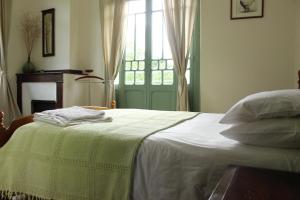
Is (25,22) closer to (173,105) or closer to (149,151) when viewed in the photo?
(173,105)

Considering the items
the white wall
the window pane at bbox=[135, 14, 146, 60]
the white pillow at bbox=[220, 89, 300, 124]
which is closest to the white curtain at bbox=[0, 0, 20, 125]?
the window pane at bbox=[135, 14, 146, 60]

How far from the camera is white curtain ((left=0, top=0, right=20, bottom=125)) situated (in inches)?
155

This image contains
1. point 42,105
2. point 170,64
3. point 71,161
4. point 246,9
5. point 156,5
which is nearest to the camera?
point 71,161

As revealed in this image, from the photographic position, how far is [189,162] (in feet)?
3.76

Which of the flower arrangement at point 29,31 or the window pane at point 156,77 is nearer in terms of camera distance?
the window pane at point 156,77

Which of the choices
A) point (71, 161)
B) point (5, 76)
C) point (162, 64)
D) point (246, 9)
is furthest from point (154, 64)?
point (71, 161)

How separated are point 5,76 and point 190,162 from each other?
373cm

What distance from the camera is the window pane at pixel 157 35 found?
4023 mm

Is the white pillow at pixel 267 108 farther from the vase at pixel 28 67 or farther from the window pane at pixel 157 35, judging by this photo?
the vase at pixel 28 67

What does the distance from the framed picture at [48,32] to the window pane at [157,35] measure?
5.29 feet

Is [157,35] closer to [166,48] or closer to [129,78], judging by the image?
[166,48]

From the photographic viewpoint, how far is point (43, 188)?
4.66 ft

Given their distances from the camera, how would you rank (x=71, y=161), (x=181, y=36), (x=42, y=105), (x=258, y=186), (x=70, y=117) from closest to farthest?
1. (x=258, y=186)
2. (x=71, y=161)
3. (x=70, y=117)
4. (x=181, y=36)
5. (x=42, y=105)

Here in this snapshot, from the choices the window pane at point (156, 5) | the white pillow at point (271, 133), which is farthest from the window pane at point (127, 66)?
the white pillow at point (271, 133)
